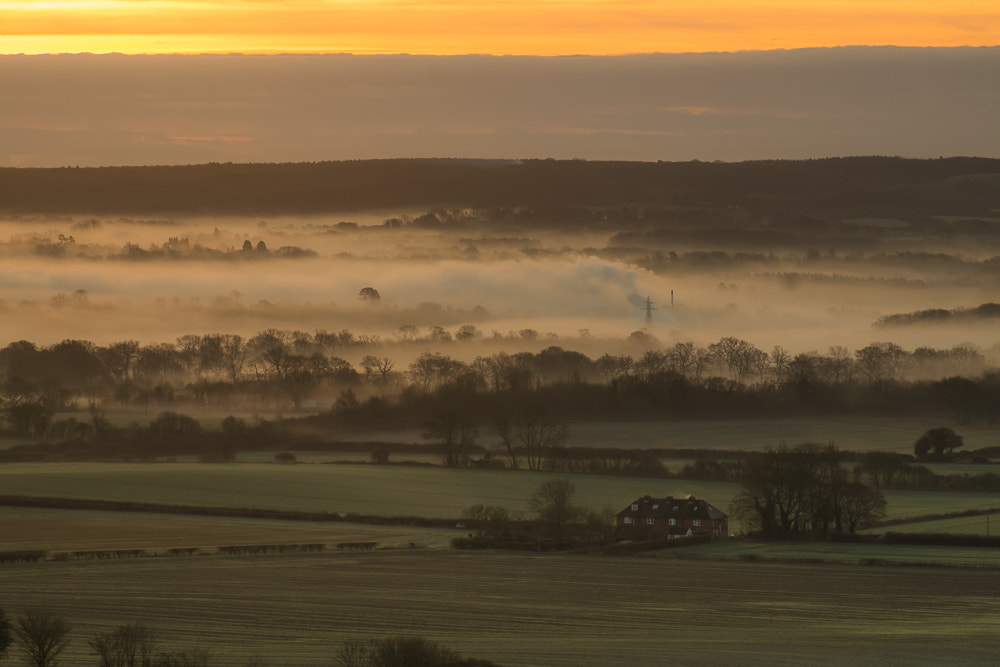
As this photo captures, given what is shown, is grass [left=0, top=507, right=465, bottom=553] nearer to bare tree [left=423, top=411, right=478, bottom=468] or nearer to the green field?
the green field

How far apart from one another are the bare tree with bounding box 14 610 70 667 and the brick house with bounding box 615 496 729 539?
26.6 m

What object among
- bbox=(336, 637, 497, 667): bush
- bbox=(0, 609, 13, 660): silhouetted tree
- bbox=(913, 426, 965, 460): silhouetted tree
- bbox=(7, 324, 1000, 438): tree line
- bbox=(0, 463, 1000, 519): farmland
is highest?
bbox=(7, 324, 1000, 438): tree line

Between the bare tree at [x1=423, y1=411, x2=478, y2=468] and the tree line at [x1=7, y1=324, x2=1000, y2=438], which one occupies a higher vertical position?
the tree line at [x1=7, y1=324, x2=1000, y2=438]

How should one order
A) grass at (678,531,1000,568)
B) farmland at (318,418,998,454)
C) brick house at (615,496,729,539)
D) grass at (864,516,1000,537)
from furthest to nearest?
farmland at (318,418,998,454), brick house at (615,496,729,539), grass at (864,516,1000,537), grass at (678,531,1000,568)

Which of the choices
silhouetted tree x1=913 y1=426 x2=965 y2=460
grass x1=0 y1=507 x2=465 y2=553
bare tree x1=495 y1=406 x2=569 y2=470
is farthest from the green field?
Result: silhouetted tree x1=913 y1=426 x2=965 y2=460

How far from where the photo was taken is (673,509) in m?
58.6

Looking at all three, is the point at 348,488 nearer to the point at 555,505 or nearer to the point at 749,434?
the point at 555,505

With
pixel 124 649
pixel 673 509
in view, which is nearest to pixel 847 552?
pixel 673 509

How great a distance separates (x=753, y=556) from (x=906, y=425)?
36616mm

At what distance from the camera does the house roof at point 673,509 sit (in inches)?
2286

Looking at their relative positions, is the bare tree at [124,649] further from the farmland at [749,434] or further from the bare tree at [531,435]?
the farmland at [749,434]

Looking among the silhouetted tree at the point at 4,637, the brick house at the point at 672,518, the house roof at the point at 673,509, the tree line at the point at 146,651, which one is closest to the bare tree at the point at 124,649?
the tree line at the point at 146,651

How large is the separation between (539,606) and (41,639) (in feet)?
43.8

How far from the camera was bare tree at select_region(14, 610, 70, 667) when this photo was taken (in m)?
31.5
